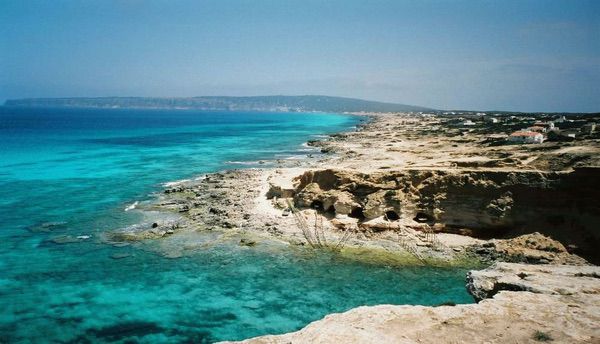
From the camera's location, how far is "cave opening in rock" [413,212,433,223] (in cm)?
2650

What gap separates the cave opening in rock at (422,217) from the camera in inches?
1043

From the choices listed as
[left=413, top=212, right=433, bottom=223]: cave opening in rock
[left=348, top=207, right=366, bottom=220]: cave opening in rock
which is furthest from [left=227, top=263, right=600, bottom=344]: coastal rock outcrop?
[left=348, top=207, right=366, bottom=220]: cave opening in rock

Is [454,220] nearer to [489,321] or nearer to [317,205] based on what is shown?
[317,205]

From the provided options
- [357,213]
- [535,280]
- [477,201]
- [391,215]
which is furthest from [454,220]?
[535,280]

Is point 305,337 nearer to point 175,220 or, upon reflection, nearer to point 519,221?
point 519,221

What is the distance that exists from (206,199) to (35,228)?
44.4ft

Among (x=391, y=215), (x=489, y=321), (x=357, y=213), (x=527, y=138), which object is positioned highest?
(x=527, y=138)

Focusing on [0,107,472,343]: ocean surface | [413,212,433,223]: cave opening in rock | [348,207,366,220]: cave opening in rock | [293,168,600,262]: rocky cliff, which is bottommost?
[0,107,472,343]: ocean surface

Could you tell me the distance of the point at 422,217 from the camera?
26906 millimetres

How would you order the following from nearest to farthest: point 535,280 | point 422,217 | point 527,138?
point 535,280
point 422,217
point 527,138

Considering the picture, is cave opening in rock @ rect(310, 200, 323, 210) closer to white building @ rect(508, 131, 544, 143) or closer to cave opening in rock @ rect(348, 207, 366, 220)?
cave opening in rock @ rect(348, 207, 366, 220)

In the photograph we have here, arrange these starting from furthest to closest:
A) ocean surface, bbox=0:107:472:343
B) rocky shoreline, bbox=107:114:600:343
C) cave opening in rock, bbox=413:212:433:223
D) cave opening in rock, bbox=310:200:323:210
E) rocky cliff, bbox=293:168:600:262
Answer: cave opening in rock, bbox=310:200:323:210 < cave opening in rock, bbox=413:212:433:223 < rocky cliff, bbox=293:168:600:262 < ocean surface, bbox=0:107:472:343 < rocky shoreline, bbox=107:114:600:343

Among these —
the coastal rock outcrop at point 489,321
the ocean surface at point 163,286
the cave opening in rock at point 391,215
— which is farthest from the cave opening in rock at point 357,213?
the coastal rock outcrop at point 489,321

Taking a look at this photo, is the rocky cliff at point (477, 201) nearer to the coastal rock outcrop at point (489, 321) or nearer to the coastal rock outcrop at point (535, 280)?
the coastal rock outcrop at point (535, 280)
